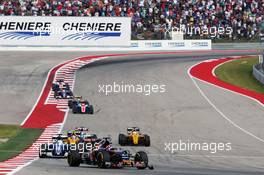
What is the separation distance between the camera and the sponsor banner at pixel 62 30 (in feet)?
175

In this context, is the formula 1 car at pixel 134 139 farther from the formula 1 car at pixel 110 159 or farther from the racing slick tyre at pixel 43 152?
the formula 1 car at pixel 110 159

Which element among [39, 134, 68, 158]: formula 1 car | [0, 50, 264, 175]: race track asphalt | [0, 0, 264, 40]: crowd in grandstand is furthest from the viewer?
[0, 0, 264, 40]: crowd in grandstand

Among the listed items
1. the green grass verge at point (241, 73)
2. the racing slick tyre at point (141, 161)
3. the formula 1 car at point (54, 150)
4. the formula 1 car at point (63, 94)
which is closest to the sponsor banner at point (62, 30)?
the green grass verge at point (241, 73)

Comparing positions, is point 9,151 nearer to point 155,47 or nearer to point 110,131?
point 110,131

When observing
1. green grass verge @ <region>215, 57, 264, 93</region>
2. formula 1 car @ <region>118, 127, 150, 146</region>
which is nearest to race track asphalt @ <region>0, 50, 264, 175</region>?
formula 1 car @ <region>118, 127, 150, 146</region>

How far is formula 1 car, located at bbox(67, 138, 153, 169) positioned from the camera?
850 inches

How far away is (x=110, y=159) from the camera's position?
2166cm

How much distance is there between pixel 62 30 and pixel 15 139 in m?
24.7

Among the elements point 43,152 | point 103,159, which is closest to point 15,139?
point 43,152

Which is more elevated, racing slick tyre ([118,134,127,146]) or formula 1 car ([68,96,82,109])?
formula 1 car ([68,96,82,109])

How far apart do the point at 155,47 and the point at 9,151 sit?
31.6m

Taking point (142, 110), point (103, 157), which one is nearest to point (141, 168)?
point (103, 157)

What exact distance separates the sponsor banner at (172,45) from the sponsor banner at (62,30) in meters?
2.00

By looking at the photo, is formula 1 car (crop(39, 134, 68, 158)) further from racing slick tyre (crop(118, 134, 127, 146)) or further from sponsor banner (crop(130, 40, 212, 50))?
sponsor banner (crop(130, 40, 212, 50))
